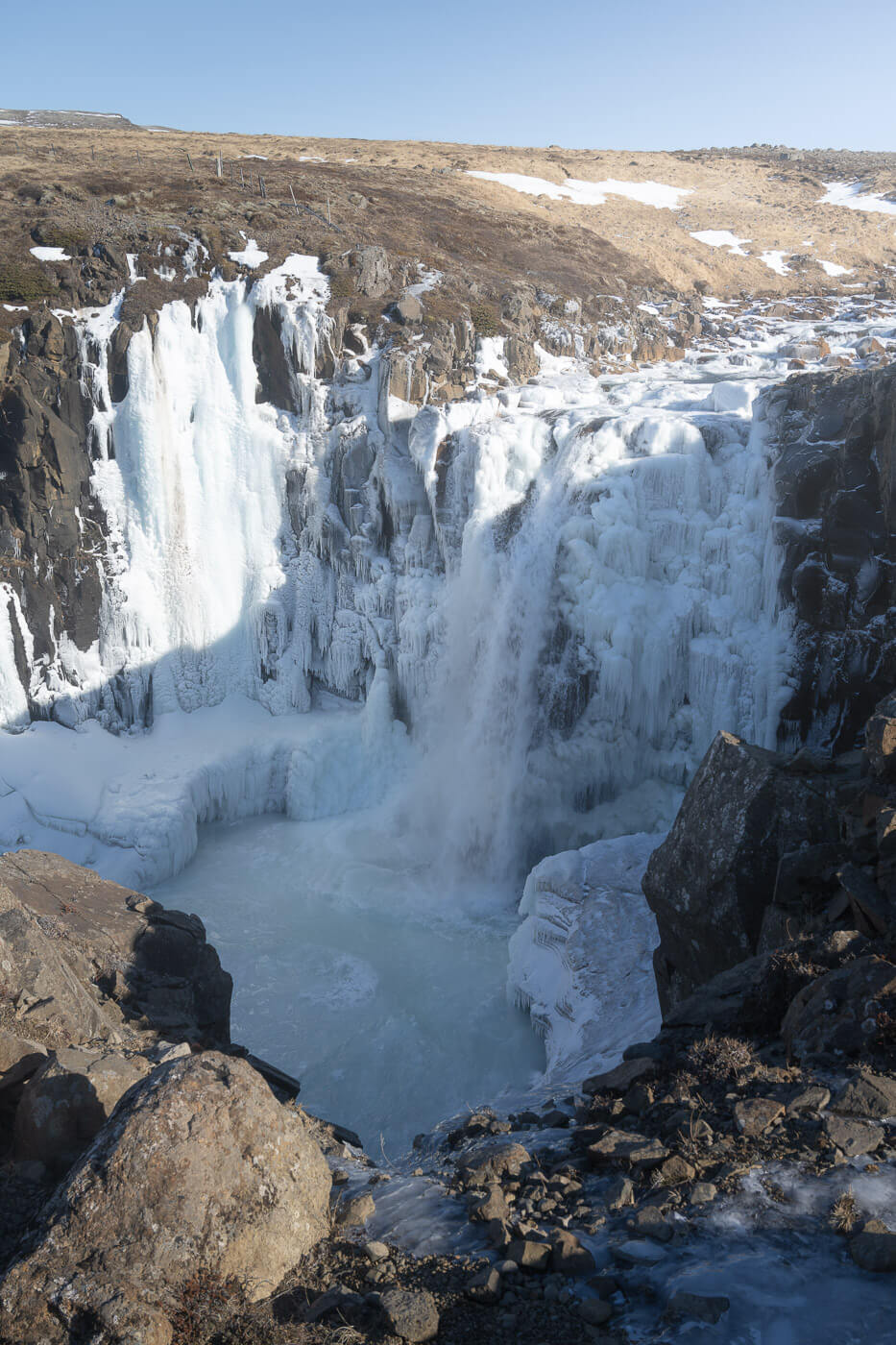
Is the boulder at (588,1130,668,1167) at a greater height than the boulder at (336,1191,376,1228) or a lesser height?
greater

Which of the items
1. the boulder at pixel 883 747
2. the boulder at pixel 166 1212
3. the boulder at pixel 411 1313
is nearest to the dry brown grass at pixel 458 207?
the boulder at pixel 883 747

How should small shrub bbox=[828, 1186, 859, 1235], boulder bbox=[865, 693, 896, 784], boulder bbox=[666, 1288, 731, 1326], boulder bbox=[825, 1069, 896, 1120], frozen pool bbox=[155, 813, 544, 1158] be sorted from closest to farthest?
boulder bbox=[666, 1288, 731, 1326] → small shrub bbox=[828, 1186, 859, 1235] → boulder bbox=[825, 1069, 896, 1120] → boulder bbox=[865, 693, 896, 784] → frozen pool bbox=[155, 813, 544, 1158]

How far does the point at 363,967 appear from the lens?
49.6 feet

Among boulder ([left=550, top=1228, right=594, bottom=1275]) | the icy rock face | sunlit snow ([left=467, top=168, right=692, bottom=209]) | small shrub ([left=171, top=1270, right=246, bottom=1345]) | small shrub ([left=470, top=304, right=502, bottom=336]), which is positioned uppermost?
sunlit snow ([left=467, top=168, right=692, bottom=209])

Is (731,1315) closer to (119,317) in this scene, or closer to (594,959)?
(594,959)

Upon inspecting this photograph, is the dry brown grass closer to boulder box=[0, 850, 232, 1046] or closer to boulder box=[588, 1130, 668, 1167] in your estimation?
boulder box=[0, 850, 232, 1046]

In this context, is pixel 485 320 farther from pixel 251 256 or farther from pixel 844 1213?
pixel 844 1213

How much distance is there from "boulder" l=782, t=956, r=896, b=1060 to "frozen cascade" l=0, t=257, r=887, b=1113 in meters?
6.40

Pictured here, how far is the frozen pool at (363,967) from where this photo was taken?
12.3 m

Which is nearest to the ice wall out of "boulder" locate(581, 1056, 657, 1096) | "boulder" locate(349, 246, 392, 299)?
"boulder" locate(349, 246, 392, 299)

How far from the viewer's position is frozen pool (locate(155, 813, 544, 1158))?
12344 mm

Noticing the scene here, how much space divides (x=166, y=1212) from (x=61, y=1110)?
1389 millimetres

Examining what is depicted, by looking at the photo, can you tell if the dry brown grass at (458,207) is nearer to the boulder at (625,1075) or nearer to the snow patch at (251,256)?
the snow patch at (251,256)

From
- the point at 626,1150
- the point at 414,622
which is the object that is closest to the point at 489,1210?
the point at 626,1150
